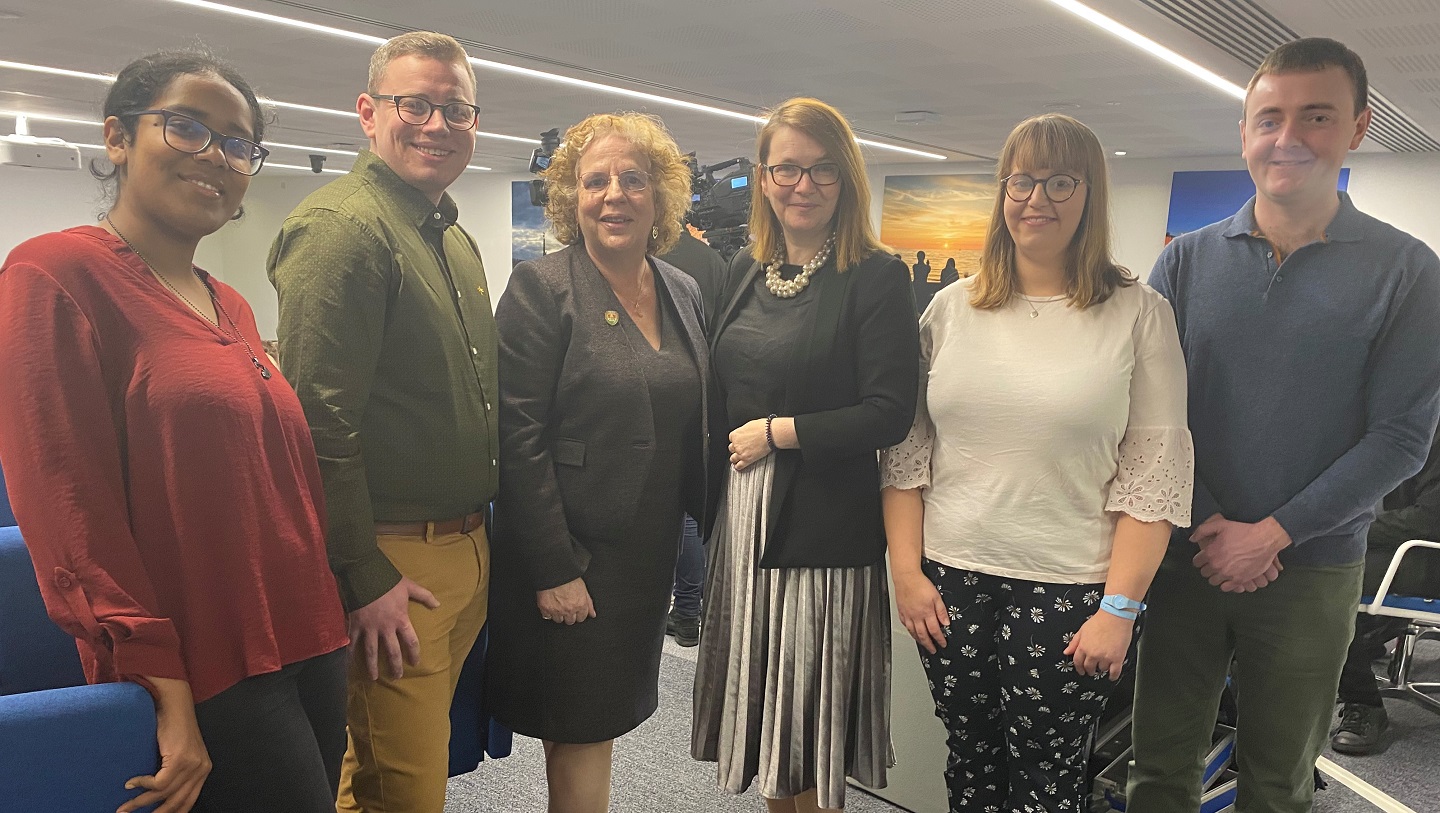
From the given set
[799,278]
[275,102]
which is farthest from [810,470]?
[275,102]

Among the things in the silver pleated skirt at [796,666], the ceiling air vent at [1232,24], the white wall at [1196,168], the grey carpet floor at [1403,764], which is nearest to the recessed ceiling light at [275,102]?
the silver pleated skirt at [796,666]

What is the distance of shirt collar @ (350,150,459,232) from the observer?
1546 millimetres

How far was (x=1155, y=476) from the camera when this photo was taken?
1541mm

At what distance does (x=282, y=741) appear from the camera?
1216 mm

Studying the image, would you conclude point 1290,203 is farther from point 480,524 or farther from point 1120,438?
point 480,524

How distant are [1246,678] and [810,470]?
987 millimetres

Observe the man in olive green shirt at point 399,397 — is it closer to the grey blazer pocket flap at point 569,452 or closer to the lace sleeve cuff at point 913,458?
the grey blazer pocket flap at point 569,452

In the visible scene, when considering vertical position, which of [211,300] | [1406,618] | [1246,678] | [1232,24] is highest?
[1232,24]

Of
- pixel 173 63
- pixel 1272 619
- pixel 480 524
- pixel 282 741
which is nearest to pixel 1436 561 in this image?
pixel 1272 619

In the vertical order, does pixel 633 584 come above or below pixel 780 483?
below

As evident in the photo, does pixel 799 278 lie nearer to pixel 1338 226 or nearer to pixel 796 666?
pixel 796 666

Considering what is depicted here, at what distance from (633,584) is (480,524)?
314mm

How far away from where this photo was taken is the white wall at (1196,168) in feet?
30.0

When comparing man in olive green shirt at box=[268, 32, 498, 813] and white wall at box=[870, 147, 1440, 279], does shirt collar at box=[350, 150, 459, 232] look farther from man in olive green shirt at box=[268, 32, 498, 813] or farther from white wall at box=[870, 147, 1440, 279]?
white wall at box=[870, 147, 1440, 279]
